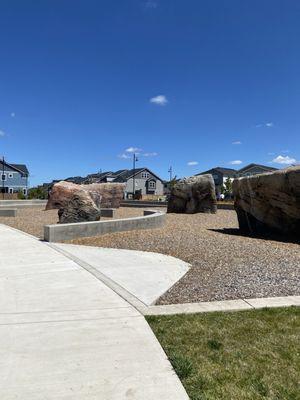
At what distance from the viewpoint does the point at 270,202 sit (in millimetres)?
12227

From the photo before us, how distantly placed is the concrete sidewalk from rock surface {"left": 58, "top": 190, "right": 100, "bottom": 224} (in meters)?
7.34

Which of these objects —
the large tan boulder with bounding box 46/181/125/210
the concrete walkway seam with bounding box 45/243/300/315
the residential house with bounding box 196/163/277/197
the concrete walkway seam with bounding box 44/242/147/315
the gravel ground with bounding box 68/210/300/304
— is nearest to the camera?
the concrete walkway seam with bounding box 45/243/300/315

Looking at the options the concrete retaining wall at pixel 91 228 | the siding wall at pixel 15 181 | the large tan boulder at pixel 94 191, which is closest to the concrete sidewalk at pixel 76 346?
the concrete retaining wall at pixel 91 228

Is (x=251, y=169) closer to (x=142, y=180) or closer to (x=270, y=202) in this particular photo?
(x=142, y=180)

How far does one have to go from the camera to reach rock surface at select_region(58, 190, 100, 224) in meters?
14.2

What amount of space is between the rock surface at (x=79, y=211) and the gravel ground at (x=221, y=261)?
8.10 feet

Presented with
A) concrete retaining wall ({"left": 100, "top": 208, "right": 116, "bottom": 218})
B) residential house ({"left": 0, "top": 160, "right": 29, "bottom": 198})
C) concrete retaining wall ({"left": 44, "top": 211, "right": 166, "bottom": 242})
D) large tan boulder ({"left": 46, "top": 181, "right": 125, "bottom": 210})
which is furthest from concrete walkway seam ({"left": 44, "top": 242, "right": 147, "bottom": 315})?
residential house ({"left": 0, "top": 160, "right": 29, "bottom": 198})

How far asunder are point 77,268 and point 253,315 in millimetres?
3772

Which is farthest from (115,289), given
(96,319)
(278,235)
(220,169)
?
(220,169)

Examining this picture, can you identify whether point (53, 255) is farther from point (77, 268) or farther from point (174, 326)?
point (174, 326)

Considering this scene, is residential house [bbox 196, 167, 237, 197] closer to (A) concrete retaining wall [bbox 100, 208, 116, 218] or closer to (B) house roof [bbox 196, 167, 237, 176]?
(B) house roof [bbox 196, 167, 237, 176]

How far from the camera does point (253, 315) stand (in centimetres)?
524

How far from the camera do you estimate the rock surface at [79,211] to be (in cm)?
1423

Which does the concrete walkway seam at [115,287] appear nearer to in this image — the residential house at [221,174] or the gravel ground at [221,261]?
the gravel ground at [221,261]
